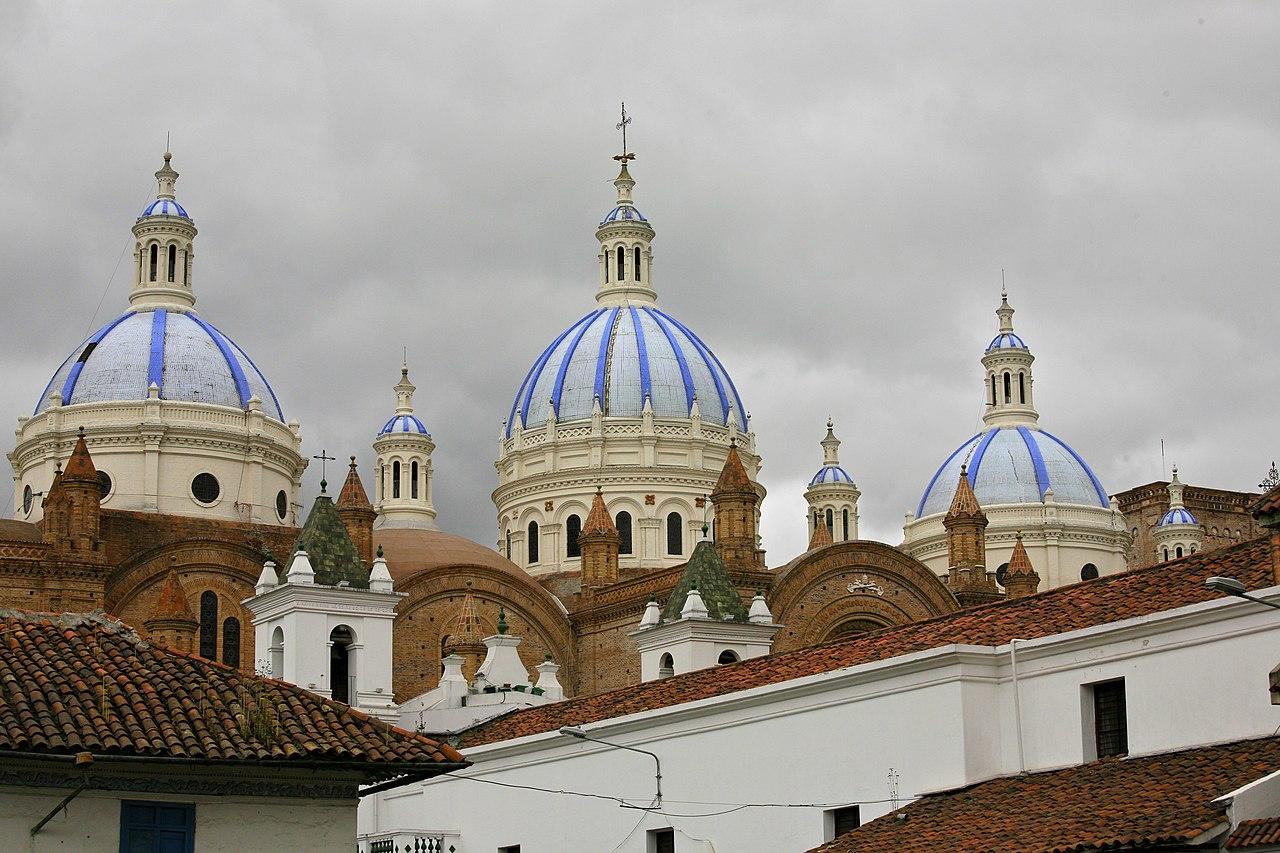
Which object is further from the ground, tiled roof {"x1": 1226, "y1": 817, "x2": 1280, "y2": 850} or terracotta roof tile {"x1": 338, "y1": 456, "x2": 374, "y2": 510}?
terracotta roof tile {"x1": 338, "y1": 456, "x2": 374, "y2": 510}

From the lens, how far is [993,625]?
86.3 ft

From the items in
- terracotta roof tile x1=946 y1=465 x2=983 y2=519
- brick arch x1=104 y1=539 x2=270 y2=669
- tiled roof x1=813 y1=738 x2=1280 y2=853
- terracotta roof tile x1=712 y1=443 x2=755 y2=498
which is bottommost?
tiled roof x1=813 y1=738 x2=1280 y2=853

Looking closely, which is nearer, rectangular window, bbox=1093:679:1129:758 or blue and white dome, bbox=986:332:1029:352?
rectangular window, bbox=1093:679:1129:758

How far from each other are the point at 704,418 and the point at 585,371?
12.8ft

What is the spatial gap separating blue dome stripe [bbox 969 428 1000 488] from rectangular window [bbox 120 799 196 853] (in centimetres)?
5139

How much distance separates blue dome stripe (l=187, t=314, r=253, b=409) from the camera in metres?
53.9

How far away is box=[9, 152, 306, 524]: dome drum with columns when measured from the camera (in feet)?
169

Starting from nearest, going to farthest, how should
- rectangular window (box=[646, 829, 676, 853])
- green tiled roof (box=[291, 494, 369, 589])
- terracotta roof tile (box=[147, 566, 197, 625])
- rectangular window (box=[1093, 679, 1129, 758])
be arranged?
rectangular window (box=[1093, 679, 1129, 758]), rectangular window (box=[646, 829, 676, 853]), green tiled roof (box=[291, 494, 369, 589]), terracotta roof tile (box=[147, 566, 197, 625])

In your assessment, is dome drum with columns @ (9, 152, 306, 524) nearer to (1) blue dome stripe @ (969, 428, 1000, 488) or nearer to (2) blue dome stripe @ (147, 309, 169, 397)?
(2) blue dome stripe @ (147, 309, 169, 397)

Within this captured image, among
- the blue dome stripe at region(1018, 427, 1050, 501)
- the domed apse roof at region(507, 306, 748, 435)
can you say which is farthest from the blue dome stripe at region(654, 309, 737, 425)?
the blue dome stripe at region(1018, 427, 1050, 501)

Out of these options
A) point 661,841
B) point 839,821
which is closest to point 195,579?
point 661,841

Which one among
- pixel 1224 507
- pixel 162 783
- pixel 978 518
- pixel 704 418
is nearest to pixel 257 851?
pixel 162 783

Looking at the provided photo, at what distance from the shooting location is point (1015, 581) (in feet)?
180

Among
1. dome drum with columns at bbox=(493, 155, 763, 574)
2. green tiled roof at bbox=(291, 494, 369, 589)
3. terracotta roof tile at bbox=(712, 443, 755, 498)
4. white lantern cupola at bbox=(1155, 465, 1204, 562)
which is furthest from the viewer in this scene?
white lantern cupola at bbox=(1155, 465, 1204, 562)
